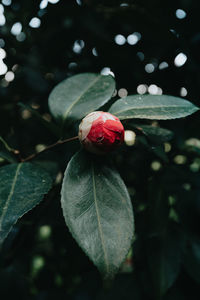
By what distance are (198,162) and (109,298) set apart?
0.70 meters

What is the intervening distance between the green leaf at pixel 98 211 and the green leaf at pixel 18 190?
0.19ft

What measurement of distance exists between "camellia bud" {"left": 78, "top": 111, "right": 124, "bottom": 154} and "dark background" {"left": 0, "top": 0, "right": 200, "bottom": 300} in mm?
216

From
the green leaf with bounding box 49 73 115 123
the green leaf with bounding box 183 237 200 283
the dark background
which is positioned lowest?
the green leaf with bounding box 183 237 200 283

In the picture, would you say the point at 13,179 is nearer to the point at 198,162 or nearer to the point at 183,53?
the point at 183,53

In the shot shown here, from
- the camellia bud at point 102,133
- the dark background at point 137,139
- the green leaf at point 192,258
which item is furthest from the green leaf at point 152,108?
the green leaf at point 192,258

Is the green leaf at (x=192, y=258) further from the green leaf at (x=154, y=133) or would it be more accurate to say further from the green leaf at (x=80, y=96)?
the green leaf at (x=80, y=96)

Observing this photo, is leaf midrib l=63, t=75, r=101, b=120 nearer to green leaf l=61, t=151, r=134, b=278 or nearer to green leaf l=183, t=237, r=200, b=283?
green leaf l=61, t=151, r=134, b=278

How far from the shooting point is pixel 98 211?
477mm

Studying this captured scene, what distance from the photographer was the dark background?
2.93ft

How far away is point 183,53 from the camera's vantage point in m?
0.89

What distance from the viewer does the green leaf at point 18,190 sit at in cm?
44

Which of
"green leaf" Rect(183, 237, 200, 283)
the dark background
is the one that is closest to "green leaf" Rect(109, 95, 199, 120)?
the dark background

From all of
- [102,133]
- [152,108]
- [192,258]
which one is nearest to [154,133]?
[152,108]

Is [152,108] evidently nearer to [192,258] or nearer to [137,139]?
[137,139]
